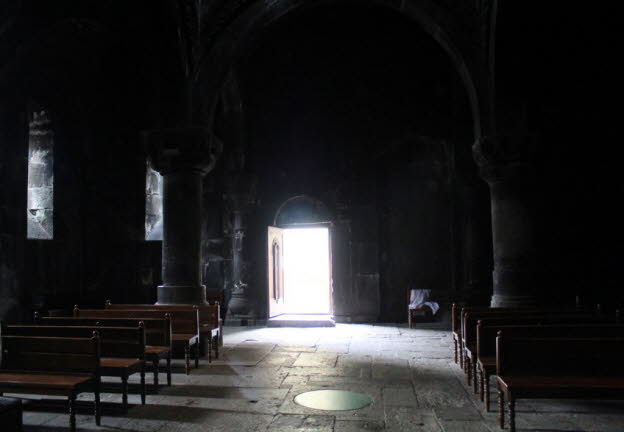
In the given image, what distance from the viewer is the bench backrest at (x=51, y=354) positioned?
13.3 feet

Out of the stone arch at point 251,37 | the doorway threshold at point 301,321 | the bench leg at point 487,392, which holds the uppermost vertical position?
the stone arch at point 251,37

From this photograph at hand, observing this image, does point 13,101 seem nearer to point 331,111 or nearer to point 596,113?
point 331,111

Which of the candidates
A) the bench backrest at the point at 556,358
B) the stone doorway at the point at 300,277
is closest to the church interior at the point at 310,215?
the bench backrest at the point at 556,358

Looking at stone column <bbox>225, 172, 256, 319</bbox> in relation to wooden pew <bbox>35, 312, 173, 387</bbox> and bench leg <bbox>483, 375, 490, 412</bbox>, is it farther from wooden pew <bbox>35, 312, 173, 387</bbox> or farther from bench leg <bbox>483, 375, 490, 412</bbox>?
bench leg <bbox>483, 375, 490, 412</bbox>

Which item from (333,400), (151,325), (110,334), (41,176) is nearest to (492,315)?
(333,400)

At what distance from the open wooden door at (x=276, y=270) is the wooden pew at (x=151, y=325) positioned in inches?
248

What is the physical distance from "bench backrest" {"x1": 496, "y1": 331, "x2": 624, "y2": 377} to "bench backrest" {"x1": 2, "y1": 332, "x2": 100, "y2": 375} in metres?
3.29

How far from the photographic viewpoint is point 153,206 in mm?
10695

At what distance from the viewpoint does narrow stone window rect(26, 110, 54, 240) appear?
28.8 ft

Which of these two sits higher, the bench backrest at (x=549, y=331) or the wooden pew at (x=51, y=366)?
the bench backrest at (x=549, y=331)

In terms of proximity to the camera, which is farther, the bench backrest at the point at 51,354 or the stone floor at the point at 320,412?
the bench backrest at the point at 51,354

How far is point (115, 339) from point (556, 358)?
3883mm

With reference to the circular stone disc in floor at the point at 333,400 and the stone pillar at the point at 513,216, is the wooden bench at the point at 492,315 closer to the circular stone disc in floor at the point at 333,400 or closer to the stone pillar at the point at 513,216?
the circular stone disc in floor at the point at 333,400

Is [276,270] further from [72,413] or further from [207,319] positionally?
[72,413]
